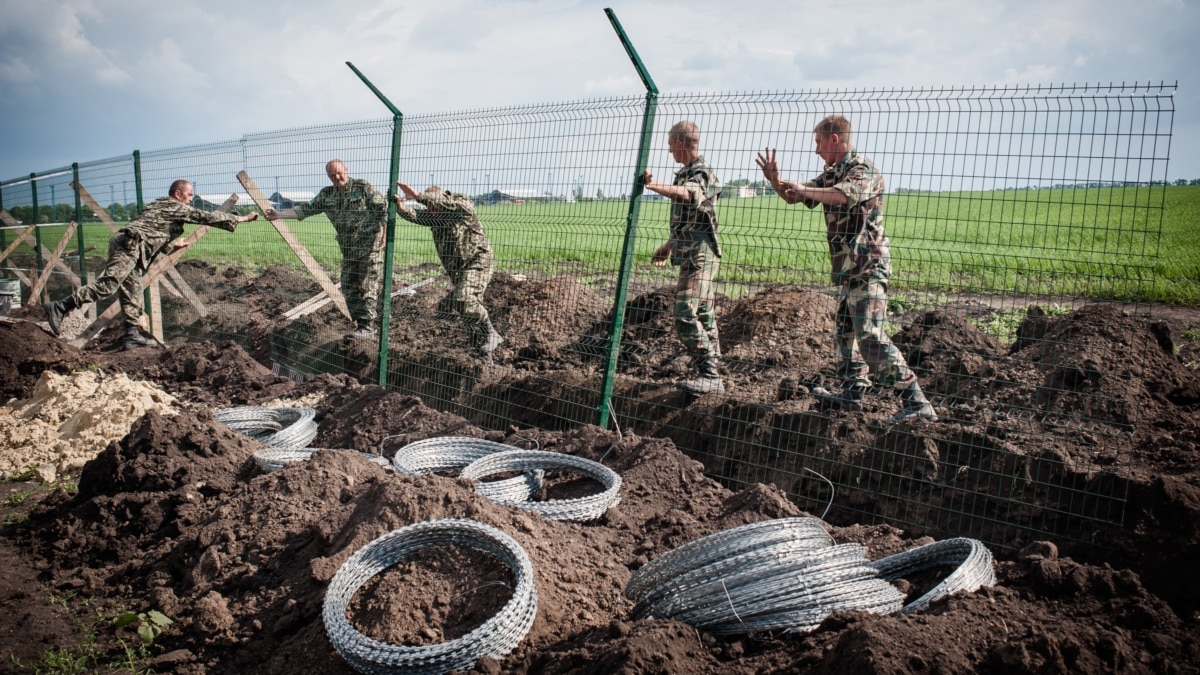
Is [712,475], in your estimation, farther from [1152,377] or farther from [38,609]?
[38,609]

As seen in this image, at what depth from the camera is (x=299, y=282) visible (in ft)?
37.0

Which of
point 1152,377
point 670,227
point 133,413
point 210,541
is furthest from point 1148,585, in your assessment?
point 133,413

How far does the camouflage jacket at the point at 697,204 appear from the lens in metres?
5.73

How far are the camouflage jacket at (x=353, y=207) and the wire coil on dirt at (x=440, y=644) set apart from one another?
5.65 metres

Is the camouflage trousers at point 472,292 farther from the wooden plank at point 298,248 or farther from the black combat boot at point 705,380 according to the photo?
the black combat boot at point 705,380

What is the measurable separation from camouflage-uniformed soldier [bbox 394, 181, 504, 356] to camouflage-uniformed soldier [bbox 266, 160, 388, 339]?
1.01 m

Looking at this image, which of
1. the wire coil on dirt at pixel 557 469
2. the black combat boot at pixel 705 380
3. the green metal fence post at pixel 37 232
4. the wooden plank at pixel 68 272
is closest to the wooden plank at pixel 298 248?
the wire coil on dirt at pixel 557 469

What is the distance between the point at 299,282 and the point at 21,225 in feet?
30.7

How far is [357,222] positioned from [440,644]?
643 centimetres

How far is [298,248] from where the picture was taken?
344 inches

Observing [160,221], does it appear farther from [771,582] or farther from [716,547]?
[771,582]

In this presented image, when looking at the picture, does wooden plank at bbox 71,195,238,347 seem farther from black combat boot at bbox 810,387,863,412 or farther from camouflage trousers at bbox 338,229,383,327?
black combat boot at bbox 810,387,863,412

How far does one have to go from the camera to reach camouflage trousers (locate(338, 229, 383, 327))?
8664 millimetres

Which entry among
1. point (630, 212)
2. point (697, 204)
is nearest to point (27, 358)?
point (630, 212)
